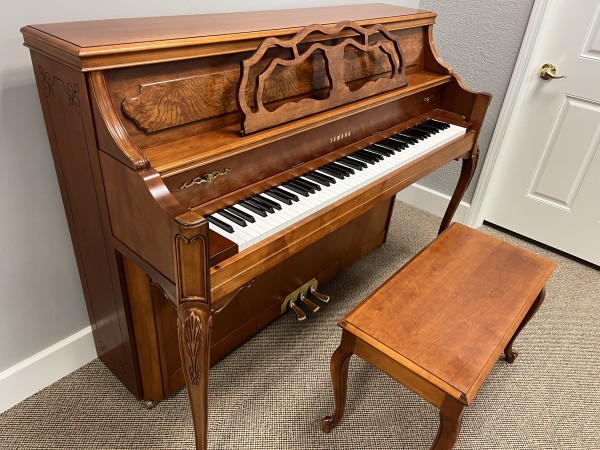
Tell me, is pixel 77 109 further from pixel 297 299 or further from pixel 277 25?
pixel 297 299

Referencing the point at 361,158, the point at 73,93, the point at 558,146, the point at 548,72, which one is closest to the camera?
the point at 73,93

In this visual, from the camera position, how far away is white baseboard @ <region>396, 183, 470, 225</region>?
9.06 feet

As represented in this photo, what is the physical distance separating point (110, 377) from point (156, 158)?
1.02 metres

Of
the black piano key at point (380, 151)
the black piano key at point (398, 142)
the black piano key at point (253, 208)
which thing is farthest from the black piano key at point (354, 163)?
the black piano key at point (253, 208)

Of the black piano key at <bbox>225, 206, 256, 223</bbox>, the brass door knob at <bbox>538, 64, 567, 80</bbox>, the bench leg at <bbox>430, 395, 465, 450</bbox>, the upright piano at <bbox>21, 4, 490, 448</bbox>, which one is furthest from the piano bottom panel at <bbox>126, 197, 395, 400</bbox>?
A: the brass door knob at <bbox>538, 64, 567, 80</bbox>

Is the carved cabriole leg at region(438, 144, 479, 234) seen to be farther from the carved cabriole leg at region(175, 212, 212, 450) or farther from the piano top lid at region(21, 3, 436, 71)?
the carved cabriole leg at region(175, 212, 212, 450)

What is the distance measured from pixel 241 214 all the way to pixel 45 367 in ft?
3.23

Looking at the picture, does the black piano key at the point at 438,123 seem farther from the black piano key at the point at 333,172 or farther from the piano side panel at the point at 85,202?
the piano side panel at the point at 85,202

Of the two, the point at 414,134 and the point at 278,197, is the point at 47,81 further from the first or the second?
the point at 414,134

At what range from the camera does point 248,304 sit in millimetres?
1722

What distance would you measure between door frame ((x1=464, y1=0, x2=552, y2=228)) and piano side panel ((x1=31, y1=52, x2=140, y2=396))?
2.10 metres

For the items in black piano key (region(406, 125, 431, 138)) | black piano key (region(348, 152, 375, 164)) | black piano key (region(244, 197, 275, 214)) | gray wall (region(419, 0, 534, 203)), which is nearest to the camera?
black piano key (region(244, 197, 275, 214))

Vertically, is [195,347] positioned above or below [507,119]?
below

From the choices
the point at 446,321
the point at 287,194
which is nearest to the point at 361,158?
the point at 287,194
